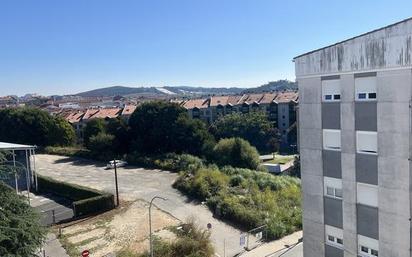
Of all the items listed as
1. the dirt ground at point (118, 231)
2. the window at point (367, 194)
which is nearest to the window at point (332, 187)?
the window at point (367, 194)

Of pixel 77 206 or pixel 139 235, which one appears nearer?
pixel 139 235

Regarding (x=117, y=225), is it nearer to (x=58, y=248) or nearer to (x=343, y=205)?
(x=58, y=248)

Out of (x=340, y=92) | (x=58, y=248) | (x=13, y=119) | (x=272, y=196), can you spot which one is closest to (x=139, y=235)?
(x=58, y=248)

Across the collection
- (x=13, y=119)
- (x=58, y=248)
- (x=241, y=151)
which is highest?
(x=13, y=119)

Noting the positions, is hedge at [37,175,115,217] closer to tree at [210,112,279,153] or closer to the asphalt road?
the asphalt road

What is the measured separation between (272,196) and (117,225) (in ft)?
44.4

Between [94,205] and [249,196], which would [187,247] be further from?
[94,205]

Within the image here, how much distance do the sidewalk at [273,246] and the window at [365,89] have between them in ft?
47.4

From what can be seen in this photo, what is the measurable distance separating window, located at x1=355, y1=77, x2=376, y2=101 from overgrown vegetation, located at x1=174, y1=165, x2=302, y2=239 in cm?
1632

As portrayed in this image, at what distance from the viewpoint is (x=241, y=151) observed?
50875 millimetres

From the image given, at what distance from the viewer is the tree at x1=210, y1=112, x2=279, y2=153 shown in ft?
267

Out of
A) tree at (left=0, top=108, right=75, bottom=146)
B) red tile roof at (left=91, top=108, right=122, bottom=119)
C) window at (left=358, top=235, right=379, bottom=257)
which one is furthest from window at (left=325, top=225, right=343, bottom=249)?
red tile roof at (left=91, top=108, right=122, bottom=119)

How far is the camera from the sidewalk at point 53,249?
88.3 ft

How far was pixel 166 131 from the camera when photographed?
57.2m
